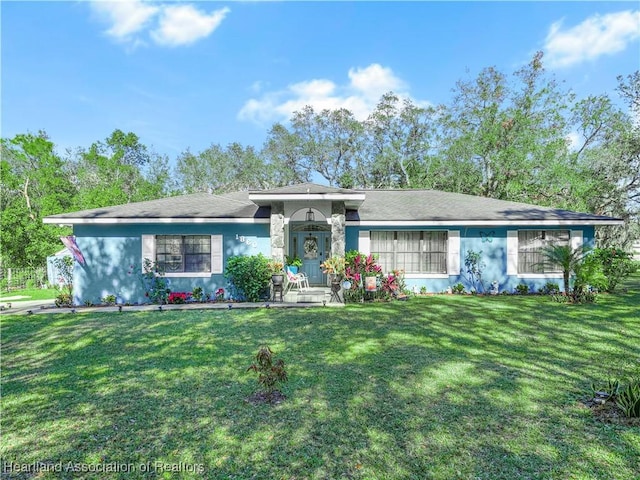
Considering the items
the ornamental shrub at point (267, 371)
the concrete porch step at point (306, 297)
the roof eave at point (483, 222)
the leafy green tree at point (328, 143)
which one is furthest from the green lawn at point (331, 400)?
the leafy green tree at point (328, 143)

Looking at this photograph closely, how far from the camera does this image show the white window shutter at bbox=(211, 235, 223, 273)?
38.4 ft

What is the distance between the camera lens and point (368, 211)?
13406mm

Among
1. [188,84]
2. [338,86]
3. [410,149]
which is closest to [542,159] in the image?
[410,149]

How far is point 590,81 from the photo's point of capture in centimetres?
2116

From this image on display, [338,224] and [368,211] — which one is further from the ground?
[368,211]

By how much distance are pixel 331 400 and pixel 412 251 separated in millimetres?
9770

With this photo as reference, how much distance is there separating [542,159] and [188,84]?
23454 millimetres

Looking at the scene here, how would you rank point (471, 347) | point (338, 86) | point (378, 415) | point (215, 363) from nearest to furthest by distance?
point (378, 415), point (215, 363), point (471, 347), point (338, 86)

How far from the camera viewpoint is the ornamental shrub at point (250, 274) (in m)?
10.9

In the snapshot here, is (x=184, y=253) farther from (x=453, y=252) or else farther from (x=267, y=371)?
(x=453, y=252)

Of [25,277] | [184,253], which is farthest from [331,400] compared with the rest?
[25,277]

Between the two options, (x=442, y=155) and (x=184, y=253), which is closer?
(x=184, y=253)

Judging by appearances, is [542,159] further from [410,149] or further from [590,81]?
[410,149]

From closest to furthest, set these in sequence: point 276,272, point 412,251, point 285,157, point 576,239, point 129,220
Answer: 1. point 276,272
2. point 129,220
3. point 576,239
4. point 412,251
5. point 285,157
